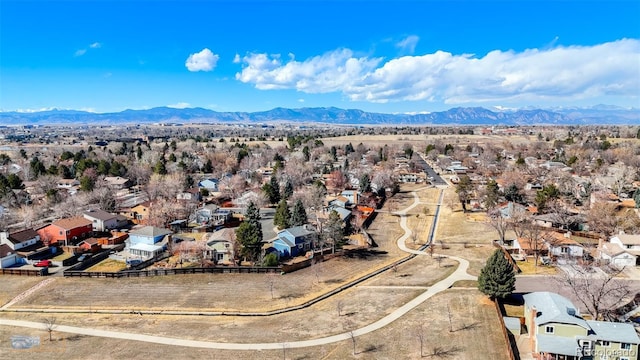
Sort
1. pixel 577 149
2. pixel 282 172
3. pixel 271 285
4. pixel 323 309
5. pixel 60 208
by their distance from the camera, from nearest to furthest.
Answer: pixel 323 309 < pixel 271 285 < pixel 60 208 < pixel 282 172 < pixel 577 149

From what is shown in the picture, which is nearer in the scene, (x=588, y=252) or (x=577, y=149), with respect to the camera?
(x=588, y=252)

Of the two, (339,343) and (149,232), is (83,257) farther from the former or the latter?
(339,343)

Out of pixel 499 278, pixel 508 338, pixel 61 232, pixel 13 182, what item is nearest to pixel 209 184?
pixel 13 182

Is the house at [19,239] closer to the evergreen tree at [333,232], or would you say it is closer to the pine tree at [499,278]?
the evergreen tree at [333,232]

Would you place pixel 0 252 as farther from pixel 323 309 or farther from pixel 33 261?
pixel 323 309

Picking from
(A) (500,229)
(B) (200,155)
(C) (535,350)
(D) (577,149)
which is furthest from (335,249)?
(D) (577,149)

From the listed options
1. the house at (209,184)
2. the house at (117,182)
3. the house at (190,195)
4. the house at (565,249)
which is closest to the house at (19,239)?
the house at (190,195)
